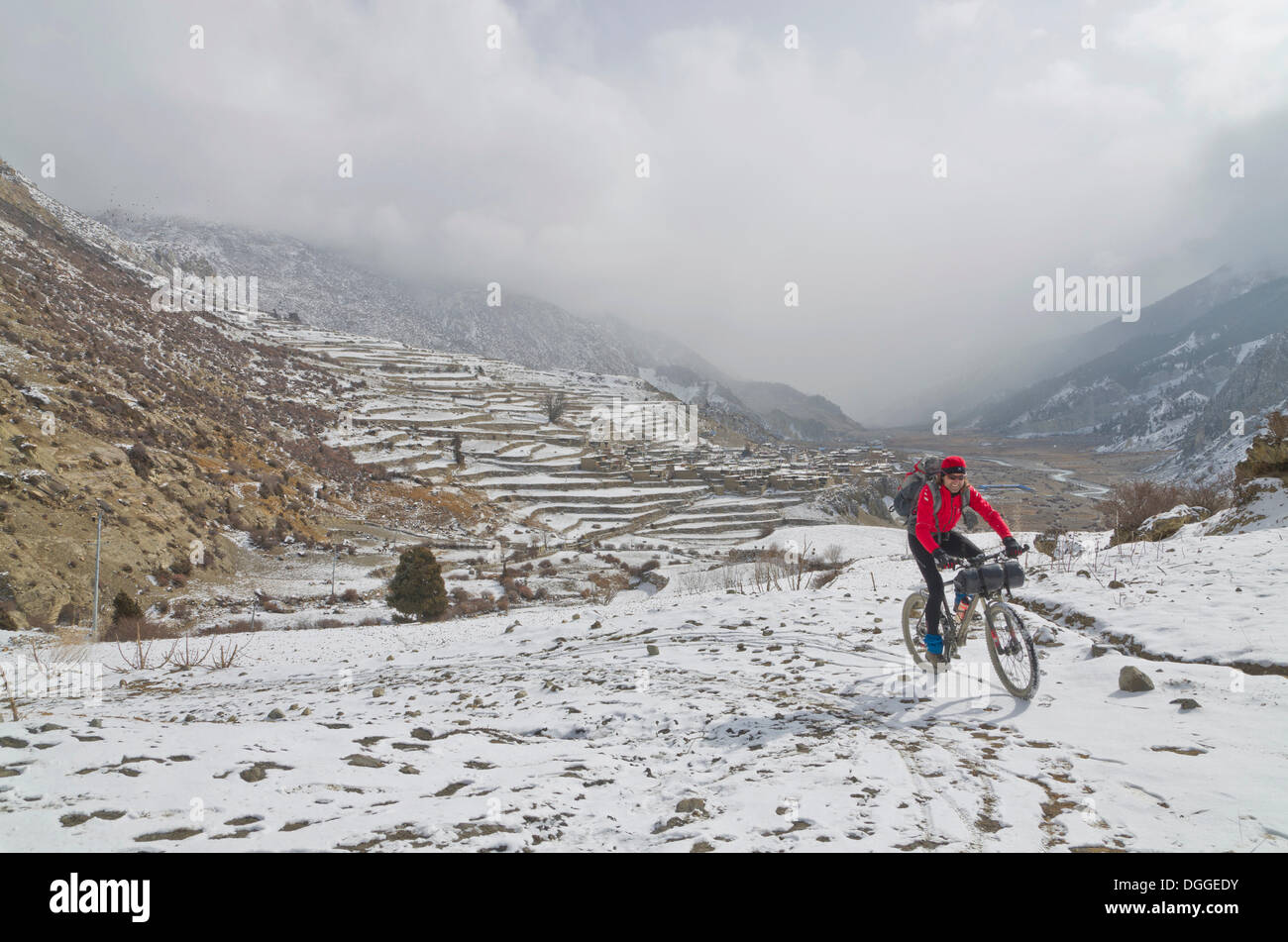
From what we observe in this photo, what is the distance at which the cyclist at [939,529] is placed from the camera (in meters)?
5.19

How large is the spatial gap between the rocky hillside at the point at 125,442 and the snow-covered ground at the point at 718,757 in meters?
16.1

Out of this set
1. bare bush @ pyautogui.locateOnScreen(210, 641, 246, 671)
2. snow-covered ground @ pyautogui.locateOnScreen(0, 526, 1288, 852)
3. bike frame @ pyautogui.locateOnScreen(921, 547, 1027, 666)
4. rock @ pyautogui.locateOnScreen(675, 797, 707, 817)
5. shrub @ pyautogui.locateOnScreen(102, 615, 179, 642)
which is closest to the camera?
snow-covered ground @ pyautogui.locateOnScreen(0, 526, 1288, 852)

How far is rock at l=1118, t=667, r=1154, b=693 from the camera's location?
14.1 ft

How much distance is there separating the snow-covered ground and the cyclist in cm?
61

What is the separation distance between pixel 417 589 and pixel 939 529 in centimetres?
1758

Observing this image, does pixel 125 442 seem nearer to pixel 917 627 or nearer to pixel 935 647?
pixel 917 627

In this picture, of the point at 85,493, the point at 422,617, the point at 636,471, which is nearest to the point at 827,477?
the point at 636,471

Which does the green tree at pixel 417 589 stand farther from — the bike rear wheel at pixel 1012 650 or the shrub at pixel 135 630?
the bike rear wheel at pixel 1012 650

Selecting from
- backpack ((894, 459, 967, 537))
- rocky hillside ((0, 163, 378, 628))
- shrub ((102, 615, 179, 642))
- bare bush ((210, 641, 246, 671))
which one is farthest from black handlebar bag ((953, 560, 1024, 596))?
rocky hillside ((0, 163, 378, 628))

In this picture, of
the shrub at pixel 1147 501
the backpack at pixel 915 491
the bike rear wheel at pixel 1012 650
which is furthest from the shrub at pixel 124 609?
the shrub at pixel 1147 501

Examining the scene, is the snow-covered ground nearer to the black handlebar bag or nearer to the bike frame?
the bike frame

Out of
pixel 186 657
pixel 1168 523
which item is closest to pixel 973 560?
pixel 1168 523

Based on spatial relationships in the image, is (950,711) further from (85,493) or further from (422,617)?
(85,493)

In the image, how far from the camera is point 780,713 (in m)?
4.62
